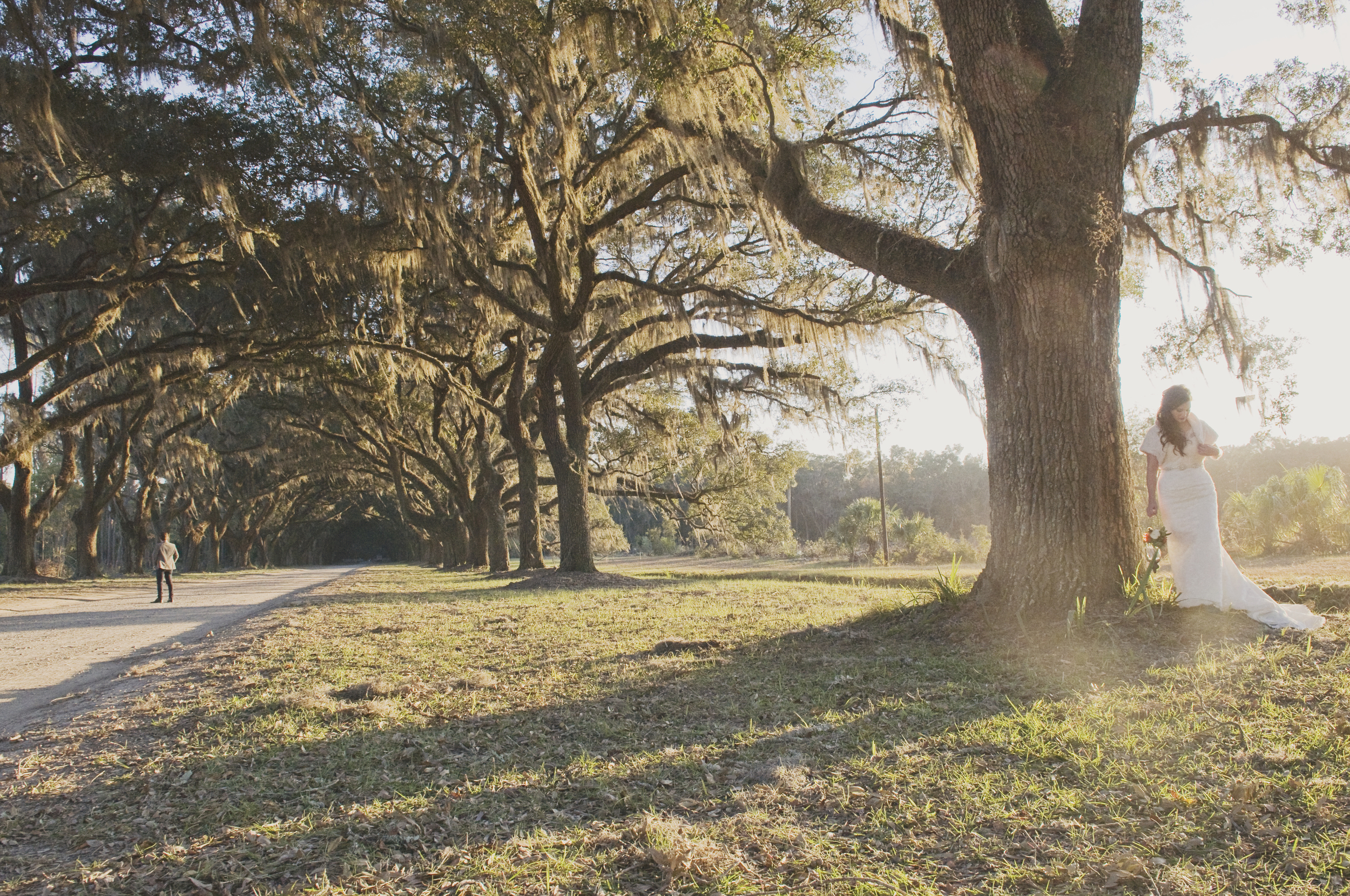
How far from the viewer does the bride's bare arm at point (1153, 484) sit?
202 inches

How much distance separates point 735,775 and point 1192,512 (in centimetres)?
397

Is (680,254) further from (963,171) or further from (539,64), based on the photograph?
(963,171)

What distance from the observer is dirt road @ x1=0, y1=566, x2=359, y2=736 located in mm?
4711

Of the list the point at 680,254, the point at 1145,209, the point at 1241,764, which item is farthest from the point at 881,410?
the point at 1241,764

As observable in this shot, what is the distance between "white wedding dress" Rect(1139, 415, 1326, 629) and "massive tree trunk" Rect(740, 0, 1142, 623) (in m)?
0.36

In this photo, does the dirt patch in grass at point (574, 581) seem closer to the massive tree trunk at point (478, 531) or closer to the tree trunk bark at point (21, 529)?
the massive tree trunk at point (478, 531)

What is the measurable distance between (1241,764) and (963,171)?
5.71m

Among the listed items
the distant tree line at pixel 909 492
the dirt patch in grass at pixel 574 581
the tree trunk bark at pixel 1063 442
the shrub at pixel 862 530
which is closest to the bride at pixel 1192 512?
the tree trunk bark at pixel 1063 442

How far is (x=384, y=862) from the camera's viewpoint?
6.93ft

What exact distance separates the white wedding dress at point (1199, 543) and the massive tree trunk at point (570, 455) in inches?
389

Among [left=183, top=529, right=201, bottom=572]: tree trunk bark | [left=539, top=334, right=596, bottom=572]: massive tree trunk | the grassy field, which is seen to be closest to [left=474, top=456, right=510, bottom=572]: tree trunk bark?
[left=539, top=334, right=596, bottom=572]: massive tree trunk

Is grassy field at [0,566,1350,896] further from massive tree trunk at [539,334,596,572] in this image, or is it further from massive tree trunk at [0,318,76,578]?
massive tree trunk at [0,318,76,578]

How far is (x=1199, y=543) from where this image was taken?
189 inches

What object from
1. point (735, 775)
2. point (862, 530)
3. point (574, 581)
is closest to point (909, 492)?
point (862, 530)
